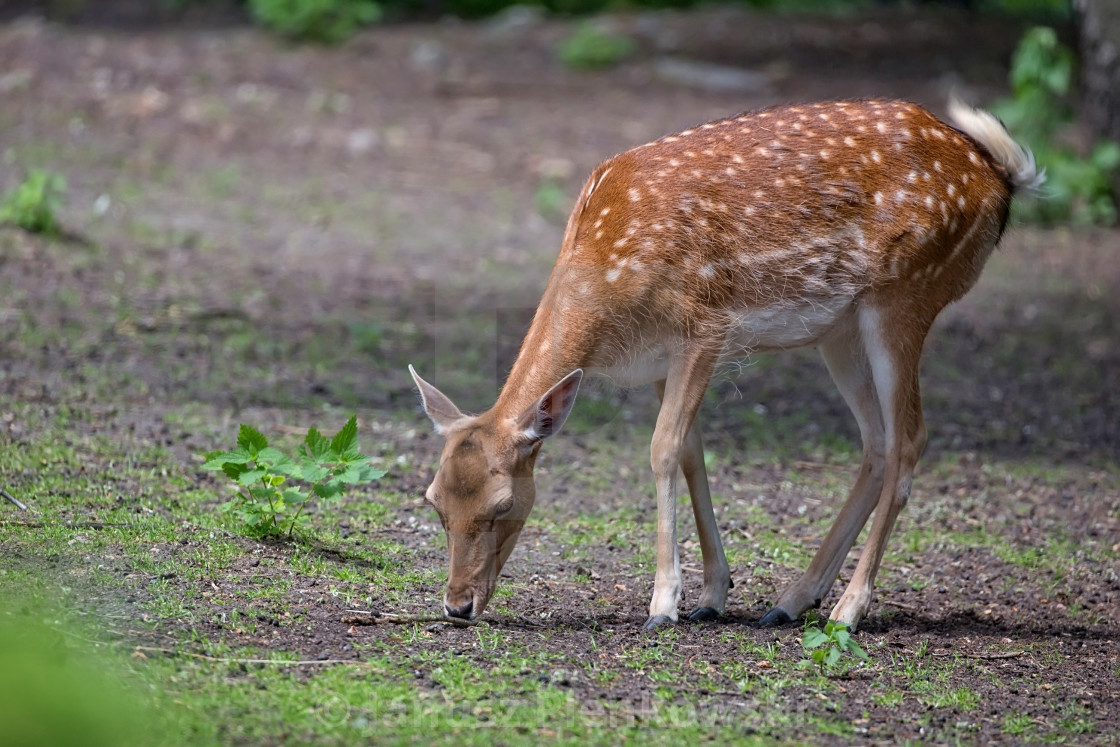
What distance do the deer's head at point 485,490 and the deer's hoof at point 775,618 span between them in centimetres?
116

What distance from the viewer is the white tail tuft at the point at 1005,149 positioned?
570 centimetres

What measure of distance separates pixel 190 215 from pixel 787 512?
6861 mm

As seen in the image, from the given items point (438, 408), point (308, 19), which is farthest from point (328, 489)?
point (308, 19)

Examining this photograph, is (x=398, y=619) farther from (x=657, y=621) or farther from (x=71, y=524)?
(x=71, y=524)

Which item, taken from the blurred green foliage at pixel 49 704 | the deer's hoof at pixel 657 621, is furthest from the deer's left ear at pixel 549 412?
the blurred green foliage at pixel 49 704

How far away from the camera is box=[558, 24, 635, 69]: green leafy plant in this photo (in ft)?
54.7

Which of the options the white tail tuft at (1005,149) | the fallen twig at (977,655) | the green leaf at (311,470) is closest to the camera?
the fallen twig at (977,655)

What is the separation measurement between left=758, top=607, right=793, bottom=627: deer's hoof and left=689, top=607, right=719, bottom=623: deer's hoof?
186 millimetres

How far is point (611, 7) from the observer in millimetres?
19312

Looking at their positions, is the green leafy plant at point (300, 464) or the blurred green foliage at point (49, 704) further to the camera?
the green leafy plant at point (300, 464)

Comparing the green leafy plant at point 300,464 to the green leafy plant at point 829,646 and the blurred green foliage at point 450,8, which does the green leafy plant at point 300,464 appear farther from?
the blurred green foliage at point 450,8

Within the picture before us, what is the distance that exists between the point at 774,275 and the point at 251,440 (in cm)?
222

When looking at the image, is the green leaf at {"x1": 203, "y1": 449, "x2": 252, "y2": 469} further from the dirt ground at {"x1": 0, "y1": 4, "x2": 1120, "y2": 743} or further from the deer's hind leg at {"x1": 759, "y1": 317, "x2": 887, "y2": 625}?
the deer's hind leg at {"x1": 759, "y1": 317, "x2": 887, "y2": 625}

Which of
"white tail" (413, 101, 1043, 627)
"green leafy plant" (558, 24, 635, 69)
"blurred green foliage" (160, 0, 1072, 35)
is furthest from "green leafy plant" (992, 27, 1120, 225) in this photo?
"white tail" (413, 101, 1043, 627)
